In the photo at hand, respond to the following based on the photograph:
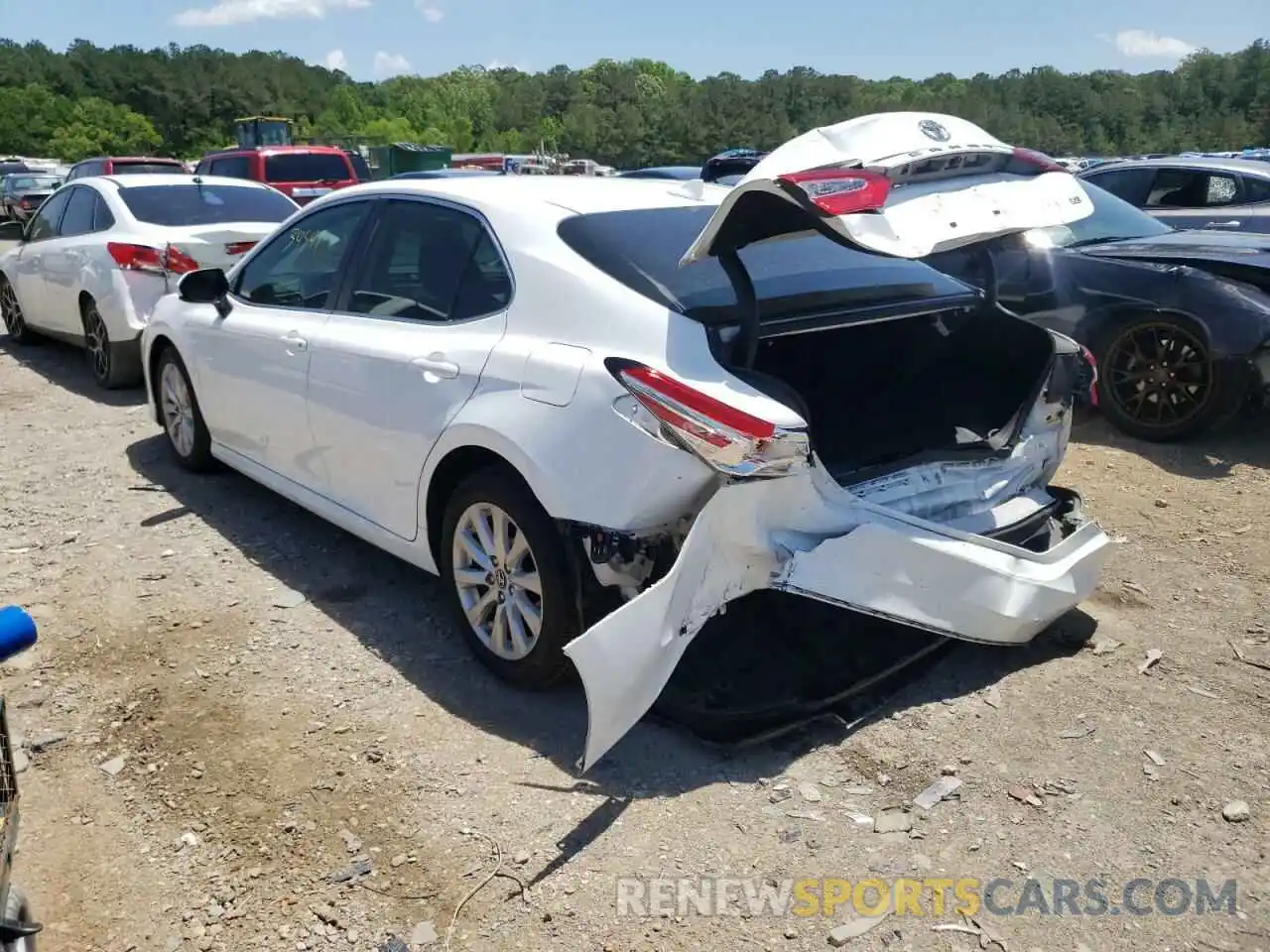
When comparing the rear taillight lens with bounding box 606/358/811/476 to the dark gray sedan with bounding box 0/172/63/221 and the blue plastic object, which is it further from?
the dark gray sedan with bounding box 0/172/63/221

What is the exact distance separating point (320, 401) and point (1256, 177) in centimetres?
969

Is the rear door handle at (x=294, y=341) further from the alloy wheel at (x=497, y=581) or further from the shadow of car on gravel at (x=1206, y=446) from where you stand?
the shadow of car on gravel at (x=1206, y=446)

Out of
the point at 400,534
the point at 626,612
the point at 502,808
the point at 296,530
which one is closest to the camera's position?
the point at 626,612

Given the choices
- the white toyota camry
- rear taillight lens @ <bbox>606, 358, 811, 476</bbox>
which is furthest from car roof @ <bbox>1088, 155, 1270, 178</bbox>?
rear taillight lens @ <bbox>606, 358, 811, 476</bbox>

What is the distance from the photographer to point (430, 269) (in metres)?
3.80

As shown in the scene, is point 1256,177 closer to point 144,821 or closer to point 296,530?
point 296,530

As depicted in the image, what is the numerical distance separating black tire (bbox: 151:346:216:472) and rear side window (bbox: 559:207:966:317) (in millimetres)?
2929

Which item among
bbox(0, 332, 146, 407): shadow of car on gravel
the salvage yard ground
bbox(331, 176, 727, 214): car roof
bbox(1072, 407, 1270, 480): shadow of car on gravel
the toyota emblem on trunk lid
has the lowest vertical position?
the salvage yard ground

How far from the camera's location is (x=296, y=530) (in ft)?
16.4

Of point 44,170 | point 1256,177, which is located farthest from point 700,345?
point 44,170

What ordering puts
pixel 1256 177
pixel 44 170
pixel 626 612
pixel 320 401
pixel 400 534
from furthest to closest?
pixel 44 170
pixel 1256 177
pixel 320 401
pixel 400 534
pixel 626 612

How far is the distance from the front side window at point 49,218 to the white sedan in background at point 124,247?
0.01 m

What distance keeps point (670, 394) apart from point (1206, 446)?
4.77 meters

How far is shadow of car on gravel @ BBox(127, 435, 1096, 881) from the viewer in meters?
3.04
